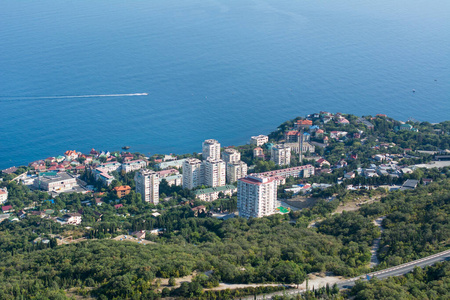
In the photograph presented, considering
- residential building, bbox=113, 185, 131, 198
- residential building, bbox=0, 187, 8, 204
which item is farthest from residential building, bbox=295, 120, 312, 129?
residential building, bbox=0, 187, 8, 204

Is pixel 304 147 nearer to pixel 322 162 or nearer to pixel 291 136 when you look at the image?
pixel 291 136

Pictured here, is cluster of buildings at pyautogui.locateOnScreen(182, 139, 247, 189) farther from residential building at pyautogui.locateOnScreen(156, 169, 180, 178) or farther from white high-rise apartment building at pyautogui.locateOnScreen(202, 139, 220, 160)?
residential building at pyautogui.locateOnScreen(156, 169, 180, 178)

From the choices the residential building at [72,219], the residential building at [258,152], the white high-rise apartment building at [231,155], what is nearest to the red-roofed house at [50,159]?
the residential building at [72,219]

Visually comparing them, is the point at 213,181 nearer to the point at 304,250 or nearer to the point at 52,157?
the point at 52,157

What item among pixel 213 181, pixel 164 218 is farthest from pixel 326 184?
pixel 164 218

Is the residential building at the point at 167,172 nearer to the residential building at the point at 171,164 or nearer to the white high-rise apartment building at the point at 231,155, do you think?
the residential building at the point at 171,164

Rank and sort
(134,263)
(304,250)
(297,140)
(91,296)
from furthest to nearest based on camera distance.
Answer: (297,140)
(304,250)
(134,263)
(91,296)

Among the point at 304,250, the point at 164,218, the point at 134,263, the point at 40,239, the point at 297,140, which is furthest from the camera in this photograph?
the point at 297,140
